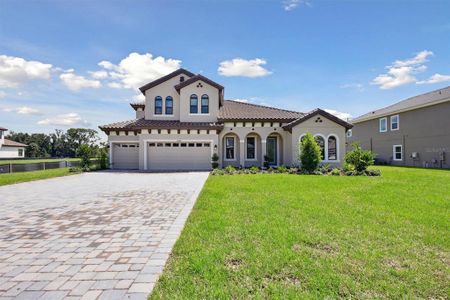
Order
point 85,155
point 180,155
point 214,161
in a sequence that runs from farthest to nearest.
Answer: point 180,155 → point 85,155 → point 214,161

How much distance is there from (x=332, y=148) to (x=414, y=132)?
10608mm

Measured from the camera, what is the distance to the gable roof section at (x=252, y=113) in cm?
1950

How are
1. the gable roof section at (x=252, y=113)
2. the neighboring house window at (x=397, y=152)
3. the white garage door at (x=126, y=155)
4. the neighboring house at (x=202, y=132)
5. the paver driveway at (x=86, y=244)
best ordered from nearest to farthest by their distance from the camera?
the paver driveway at (x=86, y=244), the neighboring house at (x=202, y=132), the gable roof section at (x=252, y=113), the white garage door at (x=126, y=155), the neighboring house window at (x=397, y=152)

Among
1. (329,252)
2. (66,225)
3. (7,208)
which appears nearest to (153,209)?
(66,225)

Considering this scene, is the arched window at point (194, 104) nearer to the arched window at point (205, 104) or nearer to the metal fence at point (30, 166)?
the arched window at point (205, 104)

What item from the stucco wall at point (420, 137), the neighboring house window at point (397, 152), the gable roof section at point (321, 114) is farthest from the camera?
the neighboring house window at point (397, 152)

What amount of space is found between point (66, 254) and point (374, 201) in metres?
7.82

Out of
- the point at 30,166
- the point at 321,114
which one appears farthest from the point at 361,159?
the point at 30,166

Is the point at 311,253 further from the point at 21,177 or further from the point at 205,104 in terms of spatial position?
the point at 205,104

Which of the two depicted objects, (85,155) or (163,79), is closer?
(85,155)

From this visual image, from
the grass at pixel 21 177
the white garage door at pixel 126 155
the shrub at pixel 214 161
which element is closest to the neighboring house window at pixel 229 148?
the shrub at pixel 214 161

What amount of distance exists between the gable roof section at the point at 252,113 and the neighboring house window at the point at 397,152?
472 inches

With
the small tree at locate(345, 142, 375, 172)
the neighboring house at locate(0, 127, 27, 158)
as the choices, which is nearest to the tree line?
the neighboring house at locate(0, 127, 27, 158)

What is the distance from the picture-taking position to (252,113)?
2081cm
